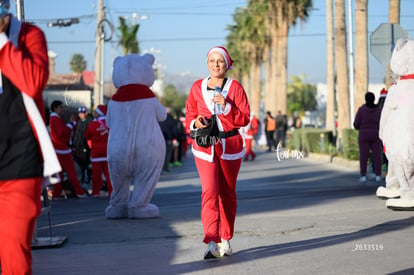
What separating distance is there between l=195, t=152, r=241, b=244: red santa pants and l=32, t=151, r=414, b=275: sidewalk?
275mm

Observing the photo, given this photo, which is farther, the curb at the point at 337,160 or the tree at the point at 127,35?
the tree at the point at 127,35

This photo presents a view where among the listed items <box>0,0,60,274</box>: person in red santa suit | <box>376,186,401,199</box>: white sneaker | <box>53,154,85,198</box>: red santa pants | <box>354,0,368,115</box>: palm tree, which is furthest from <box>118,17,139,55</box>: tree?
<box>0,0,60,274</box>: person in red santa suit

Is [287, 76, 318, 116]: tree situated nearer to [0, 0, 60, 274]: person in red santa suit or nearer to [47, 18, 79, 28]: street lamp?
[47, 18, 79, 28]: street lamp

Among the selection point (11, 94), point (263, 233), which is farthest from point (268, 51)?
point (11, 94)

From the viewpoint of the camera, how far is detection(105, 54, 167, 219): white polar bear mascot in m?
11.7

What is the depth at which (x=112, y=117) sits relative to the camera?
1185cm

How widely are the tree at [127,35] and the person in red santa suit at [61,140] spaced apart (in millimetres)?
47072

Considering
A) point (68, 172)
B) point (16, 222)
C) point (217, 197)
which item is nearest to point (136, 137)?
→ point (217, 197)

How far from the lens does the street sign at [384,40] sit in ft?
62.5

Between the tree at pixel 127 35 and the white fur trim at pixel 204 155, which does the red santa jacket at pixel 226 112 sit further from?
the tree at pixel 127 35

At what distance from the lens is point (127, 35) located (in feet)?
206

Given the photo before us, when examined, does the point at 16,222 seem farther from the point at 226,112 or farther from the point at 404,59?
the point at 404,59

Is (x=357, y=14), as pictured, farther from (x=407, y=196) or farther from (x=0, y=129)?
(x=0, y=129)

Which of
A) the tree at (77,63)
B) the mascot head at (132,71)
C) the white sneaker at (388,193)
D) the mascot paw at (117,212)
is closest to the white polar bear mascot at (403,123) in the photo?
the white sneaker at (388,193)
